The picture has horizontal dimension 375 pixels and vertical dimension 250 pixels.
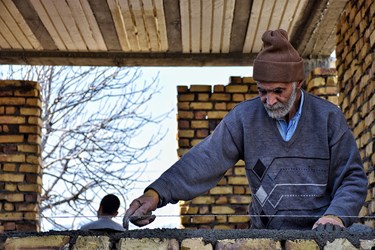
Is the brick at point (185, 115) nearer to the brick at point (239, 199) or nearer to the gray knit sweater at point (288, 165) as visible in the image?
the brick at point (239, 199)

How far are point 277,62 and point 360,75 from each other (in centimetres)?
202

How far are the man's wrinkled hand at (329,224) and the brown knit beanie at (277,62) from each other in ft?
2.27

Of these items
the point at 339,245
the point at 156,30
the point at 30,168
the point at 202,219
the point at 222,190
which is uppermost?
the point at 156,30

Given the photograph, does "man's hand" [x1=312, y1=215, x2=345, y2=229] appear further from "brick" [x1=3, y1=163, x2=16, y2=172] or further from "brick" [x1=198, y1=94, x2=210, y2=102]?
"brick" [x1=3, y1=163, x2=16, y2=172]

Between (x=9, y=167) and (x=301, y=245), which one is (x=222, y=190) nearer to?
(x=9, y=167)

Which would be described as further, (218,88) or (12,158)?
(218,88)

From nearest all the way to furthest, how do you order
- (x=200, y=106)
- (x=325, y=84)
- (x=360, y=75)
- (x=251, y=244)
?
(x=251, y=244) → (x=360, y=75) → (x=325, y=84) → (x=200, y=106)

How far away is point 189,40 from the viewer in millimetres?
7254

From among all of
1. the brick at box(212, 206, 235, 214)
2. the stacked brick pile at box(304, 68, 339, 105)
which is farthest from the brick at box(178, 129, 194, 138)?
the stacked brick pile at box(304, 68, 339, 105)

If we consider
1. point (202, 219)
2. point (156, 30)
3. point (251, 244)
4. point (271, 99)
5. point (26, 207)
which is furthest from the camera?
point (26, 207)

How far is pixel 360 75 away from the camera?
5.81m

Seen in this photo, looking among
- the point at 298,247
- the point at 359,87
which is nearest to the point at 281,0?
the point at 359,87

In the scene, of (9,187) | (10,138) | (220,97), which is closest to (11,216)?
(9,187)

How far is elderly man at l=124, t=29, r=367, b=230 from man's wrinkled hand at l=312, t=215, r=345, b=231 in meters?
0.24
